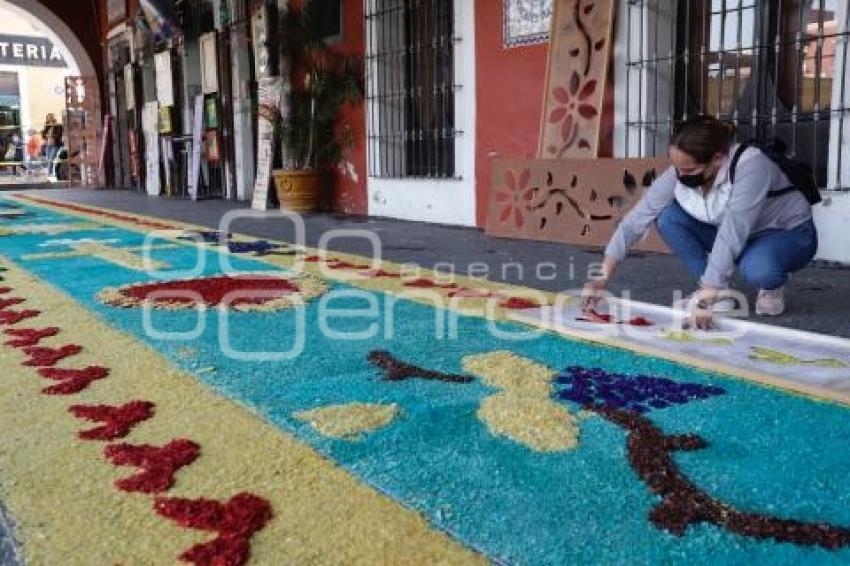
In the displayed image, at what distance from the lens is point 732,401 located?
1691mm

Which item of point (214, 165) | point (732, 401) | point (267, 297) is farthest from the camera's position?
point (214, 165)

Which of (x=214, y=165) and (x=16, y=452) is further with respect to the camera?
(x=214, y=165)

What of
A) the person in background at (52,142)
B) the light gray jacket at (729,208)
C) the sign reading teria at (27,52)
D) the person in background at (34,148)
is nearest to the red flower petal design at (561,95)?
the light gray jacket at (729,208)

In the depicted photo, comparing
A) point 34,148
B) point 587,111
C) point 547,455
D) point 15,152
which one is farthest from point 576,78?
point 15,152

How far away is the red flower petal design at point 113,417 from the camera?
1538mm

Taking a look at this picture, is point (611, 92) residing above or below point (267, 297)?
above

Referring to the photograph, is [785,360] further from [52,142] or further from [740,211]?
[52,142]

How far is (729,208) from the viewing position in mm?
2252

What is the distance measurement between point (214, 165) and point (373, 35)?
4.26m

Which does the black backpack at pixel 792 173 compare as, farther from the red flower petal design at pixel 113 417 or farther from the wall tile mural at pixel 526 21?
the wall tile mural at pixel 526 21

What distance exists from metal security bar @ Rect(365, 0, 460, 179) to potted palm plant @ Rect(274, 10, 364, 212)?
1.05ft

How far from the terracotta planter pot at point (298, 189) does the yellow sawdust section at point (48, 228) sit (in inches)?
65.6

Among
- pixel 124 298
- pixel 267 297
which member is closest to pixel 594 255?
pixel 267 297

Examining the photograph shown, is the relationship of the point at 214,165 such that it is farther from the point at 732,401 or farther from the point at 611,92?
the point at 732,401
